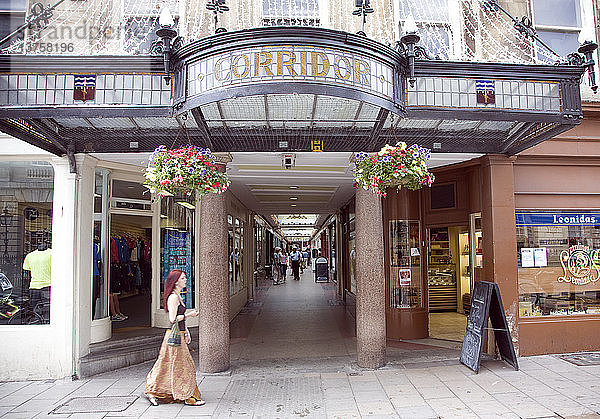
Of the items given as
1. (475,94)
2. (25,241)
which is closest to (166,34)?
(475,94)

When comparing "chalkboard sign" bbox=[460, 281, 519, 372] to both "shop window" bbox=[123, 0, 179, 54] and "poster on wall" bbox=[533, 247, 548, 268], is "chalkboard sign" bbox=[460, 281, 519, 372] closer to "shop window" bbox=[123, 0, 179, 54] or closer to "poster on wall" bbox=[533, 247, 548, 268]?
"poster on wall" bbox=[533, 247, 548, 268]

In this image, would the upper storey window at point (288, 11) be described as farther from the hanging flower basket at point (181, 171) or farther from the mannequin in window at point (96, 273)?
the mannequin in window at point (96, 273)

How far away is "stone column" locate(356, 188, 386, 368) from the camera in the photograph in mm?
7082

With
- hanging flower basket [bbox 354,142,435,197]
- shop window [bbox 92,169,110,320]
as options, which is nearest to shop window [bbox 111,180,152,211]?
shop window [bbox 92,169,110,320]

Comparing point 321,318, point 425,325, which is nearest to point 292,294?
point 321,318

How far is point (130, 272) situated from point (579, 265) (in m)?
10.4

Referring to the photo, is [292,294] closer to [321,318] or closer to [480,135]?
[321,318]

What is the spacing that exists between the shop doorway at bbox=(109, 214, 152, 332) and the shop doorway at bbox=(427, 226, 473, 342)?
6966mm

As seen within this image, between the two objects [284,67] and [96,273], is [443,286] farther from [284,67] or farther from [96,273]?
[284,67]

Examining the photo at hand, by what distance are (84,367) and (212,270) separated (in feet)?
7.94

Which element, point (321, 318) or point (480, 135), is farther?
Result: point (321, 318)

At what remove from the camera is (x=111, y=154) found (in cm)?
731

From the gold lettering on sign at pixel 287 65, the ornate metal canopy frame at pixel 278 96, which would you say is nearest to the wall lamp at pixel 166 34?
the ornate metal canopy frame at pixel 278 96

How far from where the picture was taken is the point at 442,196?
9469mm
